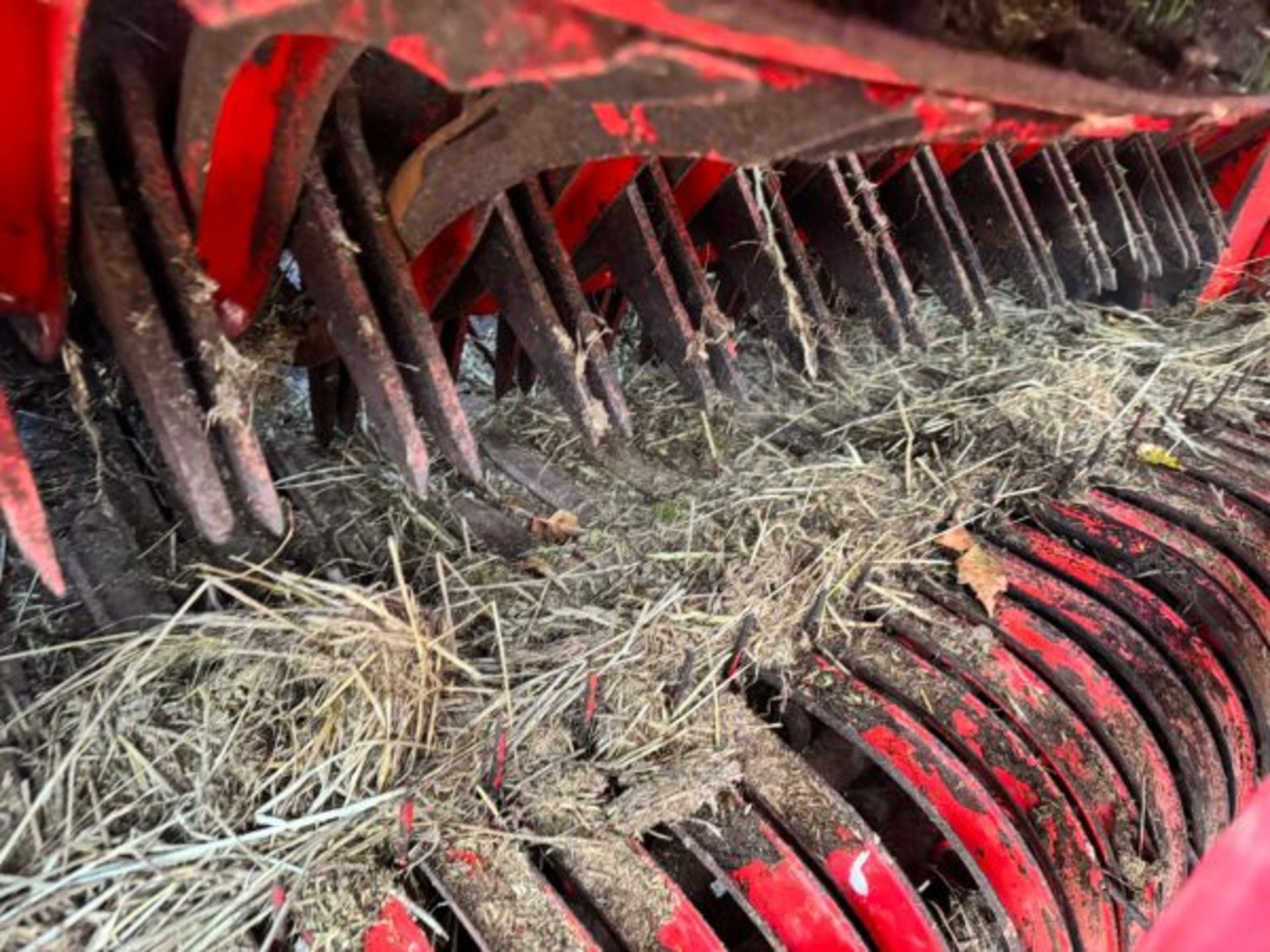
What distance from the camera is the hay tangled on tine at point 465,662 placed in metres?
1.25

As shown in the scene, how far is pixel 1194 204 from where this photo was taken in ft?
Answer: 9.57

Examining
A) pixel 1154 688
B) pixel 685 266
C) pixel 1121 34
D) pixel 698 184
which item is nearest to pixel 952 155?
pixel 698 184

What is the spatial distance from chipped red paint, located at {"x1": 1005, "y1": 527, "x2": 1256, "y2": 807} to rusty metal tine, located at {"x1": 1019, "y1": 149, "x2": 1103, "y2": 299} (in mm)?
943

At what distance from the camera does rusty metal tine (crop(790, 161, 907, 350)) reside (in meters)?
2.06

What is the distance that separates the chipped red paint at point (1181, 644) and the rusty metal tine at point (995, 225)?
76 centimetres

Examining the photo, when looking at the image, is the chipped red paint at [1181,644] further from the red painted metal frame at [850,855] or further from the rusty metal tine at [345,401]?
the rusty metal tine at [345,401]

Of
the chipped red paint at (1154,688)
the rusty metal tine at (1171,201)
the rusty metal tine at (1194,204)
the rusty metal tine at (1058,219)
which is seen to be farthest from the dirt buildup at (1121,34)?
the rusty metal tine at (1194,204)

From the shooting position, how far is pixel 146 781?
1327mm

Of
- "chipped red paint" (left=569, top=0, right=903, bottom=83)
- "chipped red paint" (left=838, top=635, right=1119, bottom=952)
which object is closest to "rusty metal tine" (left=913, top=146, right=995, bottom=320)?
"chipped red paint" (left=838, top=635, right=1119, bottom=952)

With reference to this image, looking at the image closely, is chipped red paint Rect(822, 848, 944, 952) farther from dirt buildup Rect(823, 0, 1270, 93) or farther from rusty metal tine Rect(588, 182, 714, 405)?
dirt buildup Rect(823, 0, 1270, 93)

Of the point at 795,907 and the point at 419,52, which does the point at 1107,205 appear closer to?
the point at 795,907

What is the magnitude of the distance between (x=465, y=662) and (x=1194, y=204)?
2517 millimetres

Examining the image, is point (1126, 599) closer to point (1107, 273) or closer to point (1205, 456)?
point (1205, 456)

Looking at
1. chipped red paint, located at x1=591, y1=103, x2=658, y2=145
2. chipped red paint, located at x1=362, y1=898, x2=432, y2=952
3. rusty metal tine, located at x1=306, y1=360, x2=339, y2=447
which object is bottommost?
chipped red paint, located at x1=362, y1=898, x2=432, y2=952
